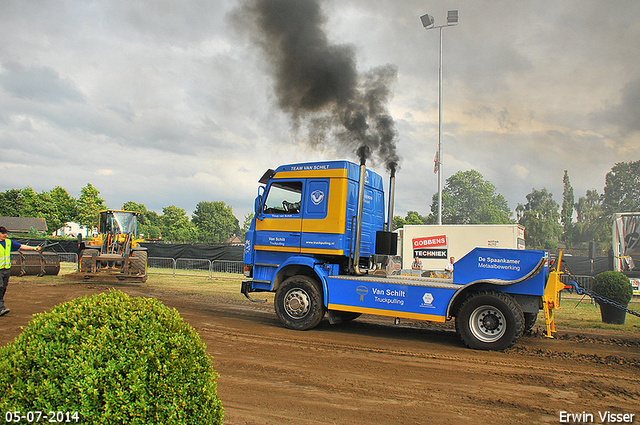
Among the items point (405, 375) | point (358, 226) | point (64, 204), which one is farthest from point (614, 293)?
point (64, 204)

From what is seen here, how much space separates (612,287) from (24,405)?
12.4 meters

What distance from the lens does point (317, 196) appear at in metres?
8.56

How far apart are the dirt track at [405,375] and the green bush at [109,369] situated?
71.0 inches

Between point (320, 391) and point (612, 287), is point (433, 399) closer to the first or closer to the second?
point (320, 391)

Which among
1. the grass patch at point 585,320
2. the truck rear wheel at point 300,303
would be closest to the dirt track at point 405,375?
the truck rear wheel at point 300,303

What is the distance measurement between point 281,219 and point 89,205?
67.5 meters

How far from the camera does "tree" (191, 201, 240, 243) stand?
356 feet

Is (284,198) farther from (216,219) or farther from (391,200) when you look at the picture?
(216,219)

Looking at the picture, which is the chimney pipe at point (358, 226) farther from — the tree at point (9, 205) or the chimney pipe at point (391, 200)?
the tree at point (9, 205)

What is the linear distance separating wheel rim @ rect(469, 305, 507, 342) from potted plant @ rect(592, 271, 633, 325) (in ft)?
18.0

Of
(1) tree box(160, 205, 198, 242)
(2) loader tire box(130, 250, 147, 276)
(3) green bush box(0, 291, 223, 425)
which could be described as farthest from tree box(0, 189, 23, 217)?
(3) green bush box(0, 291, 223, 425)

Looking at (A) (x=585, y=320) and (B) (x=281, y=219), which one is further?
(A) (x=585, y=320)

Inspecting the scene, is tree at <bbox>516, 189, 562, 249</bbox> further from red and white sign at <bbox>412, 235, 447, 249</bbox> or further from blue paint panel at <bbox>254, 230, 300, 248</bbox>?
blue paint panel at <bbox>254, 230, 300, 248</bbox>

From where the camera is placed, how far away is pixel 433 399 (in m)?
4.66
